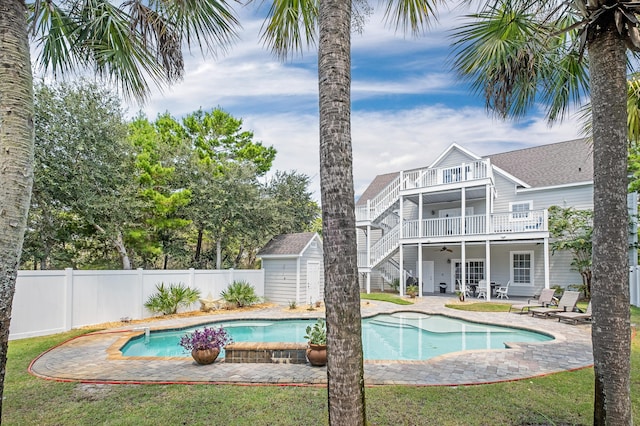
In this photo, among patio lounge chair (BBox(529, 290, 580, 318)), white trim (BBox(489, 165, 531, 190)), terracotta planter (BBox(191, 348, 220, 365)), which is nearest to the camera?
terracotta planter (BBox(191, 348, 220, 365))

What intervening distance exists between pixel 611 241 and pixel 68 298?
1161cm

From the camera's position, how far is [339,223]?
9.10 ft

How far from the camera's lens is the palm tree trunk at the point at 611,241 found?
3156 millimetres

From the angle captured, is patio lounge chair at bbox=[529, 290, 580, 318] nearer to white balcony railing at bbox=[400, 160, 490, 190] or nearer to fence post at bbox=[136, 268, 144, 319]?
white balcony railing at bbox=[400, 160, 490, 190]

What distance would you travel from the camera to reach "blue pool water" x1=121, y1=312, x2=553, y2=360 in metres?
9.12

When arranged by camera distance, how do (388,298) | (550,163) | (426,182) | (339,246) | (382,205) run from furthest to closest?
(382,205), (426,182), (550,163), (388,298), (339,246)

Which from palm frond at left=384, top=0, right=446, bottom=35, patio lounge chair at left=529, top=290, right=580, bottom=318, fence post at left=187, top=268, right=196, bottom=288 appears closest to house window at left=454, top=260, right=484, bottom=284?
patio lounge chair at left=529, top=290, right=580, bottom=318

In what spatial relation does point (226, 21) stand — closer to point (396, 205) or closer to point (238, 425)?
point (238, 425)

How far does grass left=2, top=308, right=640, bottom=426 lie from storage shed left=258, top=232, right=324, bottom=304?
1086 centimetres

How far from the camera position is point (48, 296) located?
9.61m

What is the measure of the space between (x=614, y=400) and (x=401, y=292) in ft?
52.6

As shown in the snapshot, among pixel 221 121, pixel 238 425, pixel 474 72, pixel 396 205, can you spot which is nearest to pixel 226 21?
pixel 474 72

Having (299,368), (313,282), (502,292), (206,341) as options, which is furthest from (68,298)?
(502,292)

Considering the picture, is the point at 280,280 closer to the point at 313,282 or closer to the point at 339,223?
the point at 313,282
